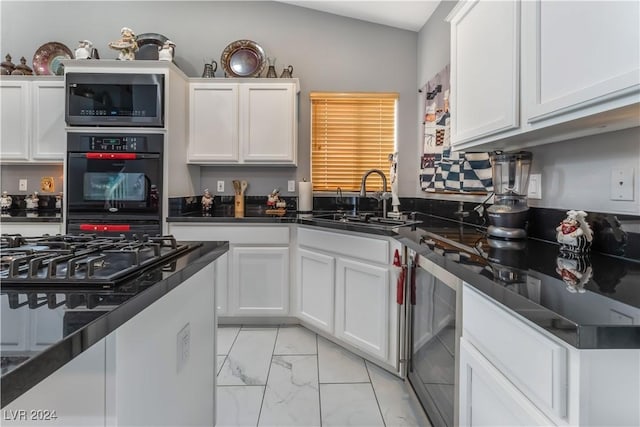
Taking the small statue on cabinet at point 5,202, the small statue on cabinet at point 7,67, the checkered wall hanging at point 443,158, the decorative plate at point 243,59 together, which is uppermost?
the decorative plate at point 243,59

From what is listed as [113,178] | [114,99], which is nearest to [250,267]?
[113,178]

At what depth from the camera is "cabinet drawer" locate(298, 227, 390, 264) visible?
2.10m

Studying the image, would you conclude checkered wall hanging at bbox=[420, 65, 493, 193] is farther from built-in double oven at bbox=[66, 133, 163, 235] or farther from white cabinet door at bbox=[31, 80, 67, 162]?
white cabinet door at bbox=[31, 80, 67, 162]

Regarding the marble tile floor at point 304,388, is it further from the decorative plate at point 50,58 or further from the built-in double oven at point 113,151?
the decorative plate at point 50,58

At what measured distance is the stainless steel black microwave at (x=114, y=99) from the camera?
2.73 meters

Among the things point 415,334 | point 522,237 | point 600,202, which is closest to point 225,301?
point 415,334

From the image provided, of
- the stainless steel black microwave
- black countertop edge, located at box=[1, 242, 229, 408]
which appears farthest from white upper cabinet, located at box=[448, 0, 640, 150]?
the stainless steel black microwave

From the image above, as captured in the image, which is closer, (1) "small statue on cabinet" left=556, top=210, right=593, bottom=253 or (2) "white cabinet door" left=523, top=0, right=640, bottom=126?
(2) "white cabinet door" left=523, top=0, right=640, bottom=126

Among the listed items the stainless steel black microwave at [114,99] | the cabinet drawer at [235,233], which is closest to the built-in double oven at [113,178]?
the stainless steel black microwave at [114,99]

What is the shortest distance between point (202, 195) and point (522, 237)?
275 centimetres

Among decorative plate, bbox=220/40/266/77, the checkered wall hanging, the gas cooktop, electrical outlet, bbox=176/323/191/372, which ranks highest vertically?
decorative plate, bbox=220/40/266/77

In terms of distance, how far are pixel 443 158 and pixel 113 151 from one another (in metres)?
2.49

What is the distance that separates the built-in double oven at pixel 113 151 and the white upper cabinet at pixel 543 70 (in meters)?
2.19

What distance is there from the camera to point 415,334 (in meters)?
1.80
